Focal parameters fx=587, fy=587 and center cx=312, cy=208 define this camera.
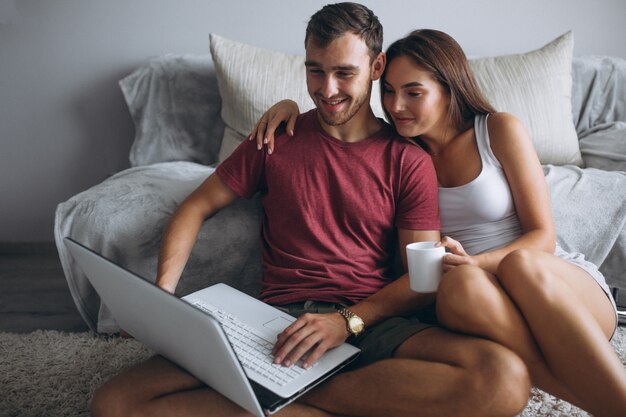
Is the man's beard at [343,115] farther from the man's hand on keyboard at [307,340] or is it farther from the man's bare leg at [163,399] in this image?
the man's bare leg at [163,399]

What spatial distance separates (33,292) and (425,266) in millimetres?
1657

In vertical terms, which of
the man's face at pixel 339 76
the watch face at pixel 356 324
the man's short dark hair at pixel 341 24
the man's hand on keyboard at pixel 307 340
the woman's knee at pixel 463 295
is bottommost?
the watch face at pixel 356 324

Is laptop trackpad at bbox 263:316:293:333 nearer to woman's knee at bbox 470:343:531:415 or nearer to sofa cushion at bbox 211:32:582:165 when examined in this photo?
woman's knee at bbox 470:343:531:415

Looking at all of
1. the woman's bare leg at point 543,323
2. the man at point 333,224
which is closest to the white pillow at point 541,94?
the man at point 333,224

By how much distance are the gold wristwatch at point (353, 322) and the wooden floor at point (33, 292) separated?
1.04 m

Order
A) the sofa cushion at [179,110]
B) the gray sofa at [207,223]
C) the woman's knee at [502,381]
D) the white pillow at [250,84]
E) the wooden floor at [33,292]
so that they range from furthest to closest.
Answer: the sofa cushion at [179,110]
the white pillow at [250,84]
the wooden floor at [33,292]
the gray sofa at [207,223]
the woman's knee at [502,381]

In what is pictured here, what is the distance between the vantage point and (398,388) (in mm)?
991

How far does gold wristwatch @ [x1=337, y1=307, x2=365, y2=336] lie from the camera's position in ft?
3.64

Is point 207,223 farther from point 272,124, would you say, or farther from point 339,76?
point 339,76

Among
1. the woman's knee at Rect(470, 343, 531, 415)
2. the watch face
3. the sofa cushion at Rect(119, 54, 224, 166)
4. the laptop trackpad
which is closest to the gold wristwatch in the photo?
the watch face

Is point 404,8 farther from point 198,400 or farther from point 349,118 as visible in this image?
point 198,400

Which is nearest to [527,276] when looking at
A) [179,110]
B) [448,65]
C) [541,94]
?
[448,65]

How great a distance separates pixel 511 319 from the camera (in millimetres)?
1018

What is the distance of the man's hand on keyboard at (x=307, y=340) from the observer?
1000 mm
